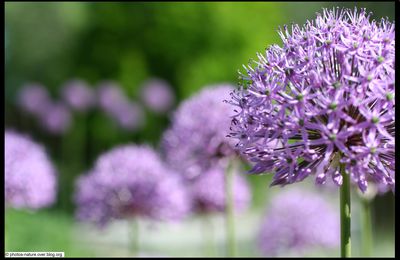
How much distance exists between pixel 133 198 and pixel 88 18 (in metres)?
14.8

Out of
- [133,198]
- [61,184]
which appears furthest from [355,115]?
[61,184]

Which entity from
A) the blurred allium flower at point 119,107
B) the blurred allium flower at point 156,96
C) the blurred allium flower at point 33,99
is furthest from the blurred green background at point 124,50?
the blurred allium flower at point 119,107

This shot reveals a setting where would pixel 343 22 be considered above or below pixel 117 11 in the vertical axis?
below

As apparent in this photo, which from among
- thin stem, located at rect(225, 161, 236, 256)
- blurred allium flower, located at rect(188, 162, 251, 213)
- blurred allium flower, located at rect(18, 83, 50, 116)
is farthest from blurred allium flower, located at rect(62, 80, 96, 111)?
thin stem, located at rect(225, 161, 236, 256)

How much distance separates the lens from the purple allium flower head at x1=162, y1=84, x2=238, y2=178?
421 centimetres

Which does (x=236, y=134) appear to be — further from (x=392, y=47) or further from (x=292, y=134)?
(x=392, y=47)

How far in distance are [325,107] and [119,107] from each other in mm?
14048

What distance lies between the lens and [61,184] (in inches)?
627

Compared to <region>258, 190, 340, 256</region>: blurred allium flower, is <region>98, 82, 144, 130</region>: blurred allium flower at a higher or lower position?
higher

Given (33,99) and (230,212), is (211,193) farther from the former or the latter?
(33,99)

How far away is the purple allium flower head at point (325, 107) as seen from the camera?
2.24 meters

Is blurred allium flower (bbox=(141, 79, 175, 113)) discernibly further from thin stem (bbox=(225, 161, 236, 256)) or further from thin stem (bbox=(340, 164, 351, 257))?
thin stem (bbox=(340, 164, 351, 257))

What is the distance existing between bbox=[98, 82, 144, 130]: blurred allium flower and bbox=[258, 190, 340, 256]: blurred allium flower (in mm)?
10396

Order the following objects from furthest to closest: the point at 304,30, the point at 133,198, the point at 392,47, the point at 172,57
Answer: the point at 172,57 → the point at 133,198 → the point at 304,30 → the point at 392,47
